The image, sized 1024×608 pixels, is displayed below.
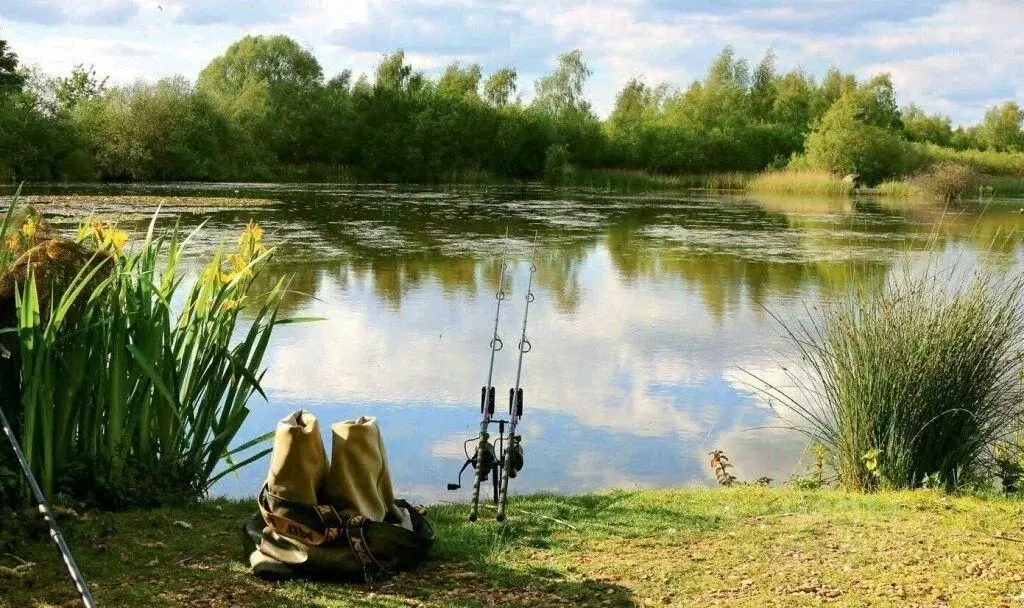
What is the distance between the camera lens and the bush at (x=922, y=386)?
4781 millimetres

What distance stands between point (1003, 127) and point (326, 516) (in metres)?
84.4

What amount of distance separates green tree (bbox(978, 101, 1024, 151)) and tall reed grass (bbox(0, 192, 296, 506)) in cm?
7645

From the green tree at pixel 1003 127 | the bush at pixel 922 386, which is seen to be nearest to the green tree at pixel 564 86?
the green tree at pixel 1003 127

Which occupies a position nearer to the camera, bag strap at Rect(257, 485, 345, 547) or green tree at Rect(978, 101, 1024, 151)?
bag strap at Rect(257, 485, 345, 547)

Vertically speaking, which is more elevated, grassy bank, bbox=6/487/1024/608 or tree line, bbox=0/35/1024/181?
tree line, bbox=0/35/1024/181

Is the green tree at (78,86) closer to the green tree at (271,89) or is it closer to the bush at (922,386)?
the green tree at (271,89)

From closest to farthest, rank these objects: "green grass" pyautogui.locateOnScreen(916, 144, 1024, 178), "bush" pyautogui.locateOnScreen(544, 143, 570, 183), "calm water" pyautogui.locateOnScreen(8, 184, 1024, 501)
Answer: "calm water" pyautogui.locateOnScreen(8, 184, 1024, 501) < "green grass" pyautogui.locateOnScreen(916, 144, 1024, 178) < "bush" pyautogui.locateOnScreen(544, 143, 570, 183)

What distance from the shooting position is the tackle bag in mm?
3451

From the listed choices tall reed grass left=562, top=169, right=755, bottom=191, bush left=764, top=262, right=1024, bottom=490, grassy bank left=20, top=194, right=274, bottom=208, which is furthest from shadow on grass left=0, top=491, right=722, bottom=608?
tall reed grass left=562, top=169, right=755, bottom=191

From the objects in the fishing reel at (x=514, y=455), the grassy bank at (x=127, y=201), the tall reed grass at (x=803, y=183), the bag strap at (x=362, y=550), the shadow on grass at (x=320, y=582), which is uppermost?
the tall reed grass at (x=803, y=183)

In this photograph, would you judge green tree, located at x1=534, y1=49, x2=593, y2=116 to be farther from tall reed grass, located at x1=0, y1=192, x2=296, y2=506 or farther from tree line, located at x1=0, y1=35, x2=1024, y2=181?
tall reed grass, located at x1=0, y1=192, x2=296, y2=506

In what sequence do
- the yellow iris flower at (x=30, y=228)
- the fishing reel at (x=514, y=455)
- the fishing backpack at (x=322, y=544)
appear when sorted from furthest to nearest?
the yellow iris flower at (x=30, y=228) → the fishing reel at (x=514, y=455) → the fishing backpack at (x=322, y=544)

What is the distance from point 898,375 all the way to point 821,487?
0.83m

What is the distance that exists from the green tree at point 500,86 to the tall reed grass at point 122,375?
67.6 m
